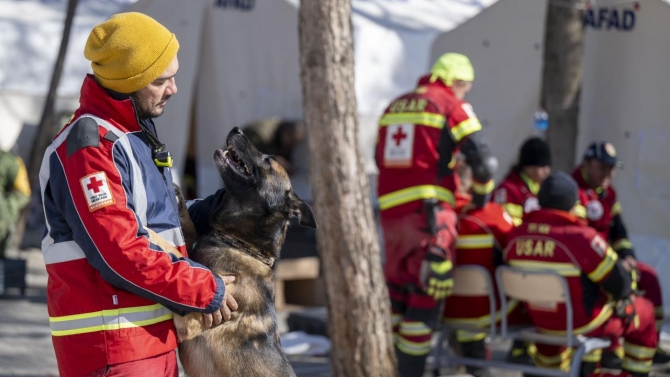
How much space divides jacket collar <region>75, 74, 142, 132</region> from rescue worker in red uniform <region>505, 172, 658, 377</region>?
3.39 m

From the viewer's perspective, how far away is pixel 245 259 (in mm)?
3053

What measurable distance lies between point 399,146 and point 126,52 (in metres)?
3.39

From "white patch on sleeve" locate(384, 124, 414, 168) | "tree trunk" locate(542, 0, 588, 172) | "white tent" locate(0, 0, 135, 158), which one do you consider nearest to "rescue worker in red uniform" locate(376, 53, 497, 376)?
"white patch on sleeve" locate(384, 124, 414, 168)

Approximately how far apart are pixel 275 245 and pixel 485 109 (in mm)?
6442

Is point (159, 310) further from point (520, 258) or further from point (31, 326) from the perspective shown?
point (31, 326)

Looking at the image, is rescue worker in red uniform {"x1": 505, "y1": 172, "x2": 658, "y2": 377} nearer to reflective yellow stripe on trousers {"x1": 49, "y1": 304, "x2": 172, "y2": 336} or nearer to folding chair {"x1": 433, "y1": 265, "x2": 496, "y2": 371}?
folding chair {"x1": 433, "y1": 265, "x2": 496, "y2": 371}

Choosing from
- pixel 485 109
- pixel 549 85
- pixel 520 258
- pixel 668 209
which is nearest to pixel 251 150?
pixel 520 258

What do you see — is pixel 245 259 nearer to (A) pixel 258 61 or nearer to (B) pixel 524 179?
(B) pixel 524 179

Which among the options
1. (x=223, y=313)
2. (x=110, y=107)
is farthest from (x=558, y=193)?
(x=110, y=107)

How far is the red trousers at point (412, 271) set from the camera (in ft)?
19.2

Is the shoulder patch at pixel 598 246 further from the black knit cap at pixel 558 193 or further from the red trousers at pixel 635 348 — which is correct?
the red trousers at pixel 635 348

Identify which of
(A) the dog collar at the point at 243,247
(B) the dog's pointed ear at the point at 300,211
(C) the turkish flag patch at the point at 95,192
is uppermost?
(C) the turkish flag patch at the point at 95,192

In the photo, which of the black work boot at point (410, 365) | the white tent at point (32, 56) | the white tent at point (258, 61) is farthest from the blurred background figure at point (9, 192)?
the black work boot at point (410, 365)

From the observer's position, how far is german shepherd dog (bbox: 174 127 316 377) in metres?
2.95
